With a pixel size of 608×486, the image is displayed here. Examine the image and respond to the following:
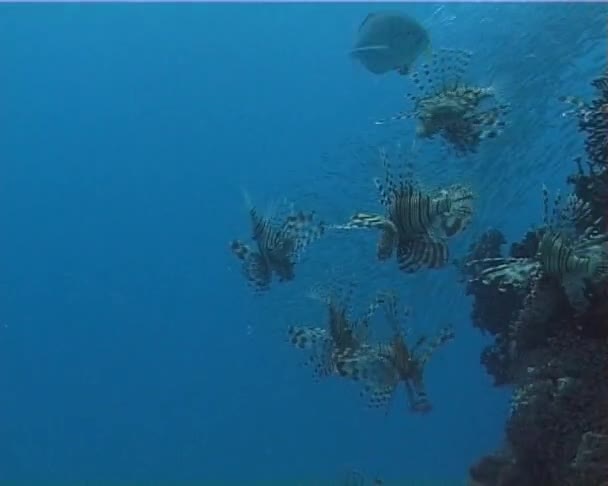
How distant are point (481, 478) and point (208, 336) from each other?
245 centimetres

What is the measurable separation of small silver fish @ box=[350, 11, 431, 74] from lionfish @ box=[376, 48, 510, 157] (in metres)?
0.21

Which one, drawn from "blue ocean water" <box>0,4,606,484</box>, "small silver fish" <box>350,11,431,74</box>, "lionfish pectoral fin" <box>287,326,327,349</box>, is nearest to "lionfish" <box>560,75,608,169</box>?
"blue ocean water" <box>0,4,606,484</box>

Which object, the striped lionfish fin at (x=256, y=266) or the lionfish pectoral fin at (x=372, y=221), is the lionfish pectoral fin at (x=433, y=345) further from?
the striped lionfish fin at (x=256, y=266)

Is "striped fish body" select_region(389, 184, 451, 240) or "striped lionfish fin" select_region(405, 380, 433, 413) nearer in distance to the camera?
Result: "striped fish body" select_region(389, 184, 451, 240)

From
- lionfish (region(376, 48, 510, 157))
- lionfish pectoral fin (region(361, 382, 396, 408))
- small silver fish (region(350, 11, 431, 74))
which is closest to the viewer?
lionfish (region(376, 48, 510, 157))

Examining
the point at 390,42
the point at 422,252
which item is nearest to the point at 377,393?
the point at 422,252

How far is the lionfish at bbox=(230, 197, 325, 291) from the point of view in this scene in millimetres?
3967

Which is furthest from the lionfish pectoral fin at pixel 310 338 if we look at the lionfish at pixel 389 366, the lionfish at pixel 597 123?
the lionfish at pixel 597 123

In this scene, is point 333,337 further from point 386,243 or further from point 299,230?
point 386,243

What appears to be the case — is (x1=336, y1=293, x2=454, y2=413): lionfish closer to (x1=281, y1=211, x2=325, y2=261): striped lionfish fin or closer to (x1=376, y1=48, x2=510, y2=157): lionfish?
(x1=281, y1=211, x2=325, y2=261): striped lionfish fin

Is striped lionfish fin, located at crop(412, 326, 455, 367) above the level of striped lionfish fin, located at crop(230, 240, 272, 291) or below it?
below

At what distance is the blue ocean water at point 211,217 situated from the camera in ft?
17.5

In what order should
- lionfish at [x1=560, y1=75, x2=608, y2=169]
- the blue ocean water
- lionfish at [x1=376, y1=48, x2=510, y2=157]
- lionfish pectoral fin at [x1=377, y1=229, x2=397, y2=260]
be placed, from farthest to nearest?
1. the blue ocean water
2. lionfish at [x1=560, y1=75, x2=608, y2=169]
3. lionfish at [x1=376, y1=48, x2=510, y2=157]
4. lionfish pectoral fin at [x1=377, y1=229, x2=397, y2=260]

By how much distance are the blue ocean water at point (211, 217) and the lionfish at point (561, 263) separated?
1192 mm
